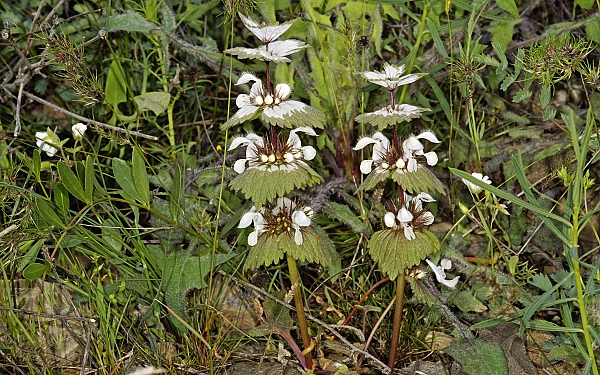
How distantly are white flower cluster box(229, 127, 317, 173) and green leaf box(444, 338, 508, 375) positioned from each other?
2.37ft

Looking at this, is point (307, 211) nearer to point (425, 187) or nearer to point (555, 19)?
point (425, 187)

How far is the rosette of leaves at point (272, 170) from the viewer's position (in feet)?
5.33

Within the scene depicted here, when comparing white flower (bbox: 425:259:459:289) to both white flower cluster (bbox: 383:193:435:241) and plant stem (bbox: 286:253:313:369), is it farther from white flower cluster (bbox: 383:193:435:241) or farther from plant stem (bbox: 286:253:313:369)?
plant stem (bbox: 286:253:313:369)

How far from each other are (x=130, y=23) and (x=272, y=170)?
1.07 m

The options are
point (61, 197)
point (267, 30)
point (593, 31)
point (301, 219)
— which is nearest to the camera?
point (267, 30)

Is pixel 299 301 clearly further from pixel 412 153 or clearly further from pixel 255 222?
pixel 412 153

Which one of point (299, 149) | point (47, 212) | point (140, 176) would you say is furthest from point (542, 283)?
point (47, 212)

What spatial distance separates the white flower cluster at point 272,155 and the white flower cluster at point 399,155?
0.16 meters

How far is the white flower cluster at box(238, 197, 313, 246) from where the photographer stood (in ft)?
5.65

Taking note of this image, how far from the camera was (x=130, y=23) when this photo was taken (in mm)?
2404

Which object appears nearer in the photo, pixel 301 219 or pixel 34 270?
pixel 301 219

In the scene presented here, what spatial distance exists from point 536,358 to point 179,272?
44.1 inches

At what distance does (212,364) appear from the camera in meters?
1.89

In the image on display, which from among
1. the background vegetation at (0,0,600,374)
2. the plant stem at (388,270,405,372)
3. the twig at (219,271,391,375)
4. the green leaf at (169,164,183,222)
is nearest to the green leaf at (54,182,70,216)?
the background vegetation at (0,0,600,374)
